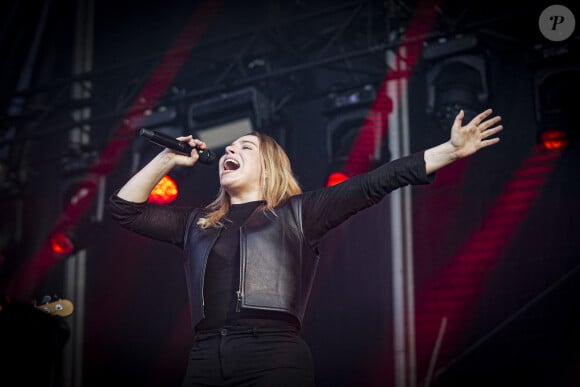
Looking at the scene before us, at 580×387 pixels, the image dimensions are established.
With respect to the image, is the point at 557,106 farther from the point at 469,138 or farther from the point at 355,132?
the point at 469,138

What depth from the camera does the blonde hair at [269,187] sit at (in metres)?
2.62

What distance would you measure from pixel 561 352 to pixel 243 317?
2.71 meters

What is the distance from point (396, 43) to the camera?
487 centimetres

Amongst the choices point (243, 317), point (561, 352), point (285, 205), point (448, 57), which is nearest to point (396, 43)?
point (448, 57)

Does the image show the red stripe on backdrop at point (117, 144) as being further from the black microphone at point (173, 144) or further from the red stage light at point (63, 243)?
the black microphone at point (173, 144)

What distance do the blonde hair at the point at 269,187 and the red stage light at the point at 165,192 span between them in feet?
8.90

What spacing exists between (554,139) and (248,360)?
3.03 m

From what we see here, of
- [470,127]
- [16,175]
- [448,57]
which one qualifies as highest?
[448,57]

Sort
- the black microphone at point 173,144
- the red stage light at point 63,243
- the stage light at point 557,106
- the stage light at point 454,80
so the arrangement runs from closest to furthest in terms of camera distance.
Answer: the black microphone at point 173,144 → the stage light at point 557,106 → the stage light at point 454,80 → the red stage light at point 63,243

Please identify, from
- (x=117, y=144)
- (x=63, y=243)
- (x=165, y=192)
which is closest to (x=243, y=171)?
(x=165, y=192)

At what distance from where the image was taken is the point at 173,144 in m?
2.62

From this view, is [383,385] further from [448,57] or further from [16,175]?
[16,175]

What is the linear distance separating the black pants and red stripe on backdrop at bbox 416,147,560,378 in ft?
8.43

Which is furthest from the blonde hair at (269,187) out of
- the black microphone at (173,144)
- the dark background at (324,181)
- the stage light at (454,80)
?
the stage light at (454,80)
